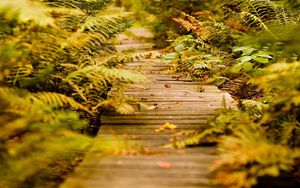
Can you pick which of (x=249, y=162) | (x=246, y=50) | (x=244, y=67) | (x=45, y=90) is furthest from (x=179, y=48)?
(x=249, y=162)

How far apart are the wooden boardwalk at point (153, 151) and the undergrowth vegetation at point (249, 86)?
0.18 metres

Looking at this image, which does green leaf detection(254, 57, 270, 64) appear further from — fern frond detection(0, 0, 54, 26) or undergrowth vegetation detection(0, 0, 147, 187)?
fern frond detection(0, 0, 54, 26)

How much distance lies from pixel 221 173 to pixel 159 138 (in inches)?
35.1

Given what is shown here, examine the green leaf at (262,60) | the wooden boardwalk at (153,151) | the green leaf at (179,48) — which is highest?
the green leaf at (179,48)

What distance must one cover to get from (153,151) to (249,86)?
333 cm

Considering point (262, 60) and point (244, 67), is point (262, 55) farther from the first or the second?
point (244, 67)

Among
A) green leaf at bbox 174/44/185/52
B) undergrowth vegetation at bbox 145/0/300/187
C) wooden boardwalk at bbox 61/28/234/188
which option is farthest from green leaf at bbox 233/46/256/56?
wooden boardwalk at bbox 61/28/234/188

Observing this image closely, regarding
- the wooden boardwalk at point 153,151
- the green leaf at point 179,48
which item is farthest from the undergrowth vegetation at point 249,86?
the wooden boardwalk at point 153,151

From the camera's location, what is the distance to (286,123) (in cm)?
377

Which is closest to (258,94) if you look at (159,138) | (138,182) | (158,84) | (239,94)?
(239,94)

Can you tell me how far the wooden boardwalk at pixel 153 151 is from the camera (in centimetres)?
283

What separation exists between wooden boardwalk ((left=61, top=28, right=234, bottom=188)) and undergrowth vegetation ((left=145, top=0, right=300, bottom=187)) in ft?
0.59

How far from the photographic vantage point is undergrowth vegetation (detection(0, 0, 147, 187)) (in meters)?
3.08

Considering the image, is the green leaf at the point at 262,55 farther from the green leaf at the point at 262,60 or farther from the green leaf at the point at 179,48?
the green leaf at the point at 179,48
